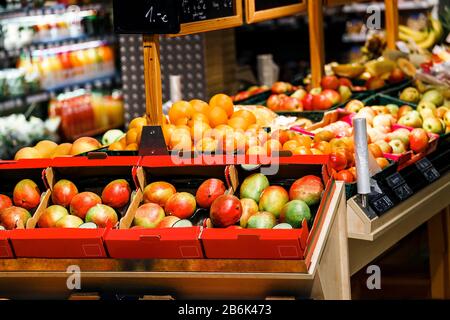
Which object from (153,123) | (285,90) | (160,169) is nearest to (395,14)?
(285,90)

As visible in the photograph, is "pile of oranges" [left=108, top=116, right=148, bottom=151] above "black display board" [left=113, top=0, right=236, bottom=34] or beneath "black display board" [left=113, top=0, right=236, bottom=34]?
beneath

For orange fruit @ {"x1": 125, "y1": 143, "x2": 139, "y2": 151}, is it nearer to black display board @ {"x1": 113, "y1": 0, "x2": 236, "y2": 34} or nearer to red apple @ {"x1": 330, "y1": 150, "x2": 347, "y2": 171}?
black display board @ {"x1": 113, "y1": 0, "x2": 236, "y2": 34}

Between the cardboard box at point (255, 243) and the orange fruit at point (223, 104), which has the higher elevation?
the orange fruit at point (223, 104)

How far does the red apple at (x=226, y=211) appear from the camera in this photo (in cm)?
268

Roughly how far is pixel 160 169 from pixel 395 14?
3.26 meters

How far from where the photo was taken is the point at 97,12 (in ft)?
28.1

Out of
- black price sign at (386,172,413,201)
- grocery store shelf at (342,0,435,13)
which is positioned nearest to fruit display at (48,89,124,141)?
grocery store shelf at (342,0,435,13)

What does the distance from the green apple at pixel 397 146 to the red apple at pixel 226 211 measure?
52.1 inches

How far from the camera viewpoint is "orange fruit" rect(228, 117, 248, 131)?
11.9 feet

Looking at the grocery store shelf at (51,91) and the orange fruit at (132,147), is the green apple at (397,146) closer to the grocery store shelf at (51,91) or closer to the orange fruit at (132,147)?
the orange fruit at (132,147)

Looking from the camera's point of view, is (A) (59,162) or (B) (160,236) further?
(A) (59,162)

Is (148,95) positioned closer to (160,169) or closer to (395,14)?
(160,169)

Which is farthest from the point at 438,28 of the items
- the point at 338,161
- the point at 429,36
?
the point at 338,161

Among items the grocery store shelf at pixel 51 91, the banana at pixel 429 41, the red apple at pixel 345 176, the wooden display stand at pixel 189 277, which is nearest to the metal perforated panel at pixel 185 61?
the grocery store shelf at pixel 51 91
